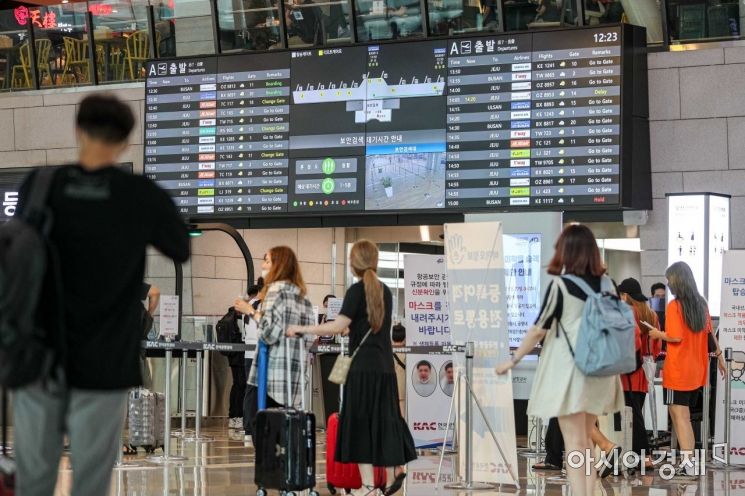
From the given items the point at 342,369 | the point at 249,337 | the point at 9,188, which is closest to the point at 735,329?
the point at 342,369

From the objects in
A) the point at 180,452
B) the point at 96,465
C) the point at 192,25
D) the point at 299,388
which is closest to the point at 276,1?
the point at 192,25

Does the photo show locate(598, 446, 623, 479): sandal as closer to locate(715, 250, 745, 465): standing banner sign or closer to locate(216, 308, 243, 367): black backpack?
locate(715, 250, 745, 465): standing banner sign

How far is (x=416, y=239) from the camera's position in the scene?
1889 centimetres

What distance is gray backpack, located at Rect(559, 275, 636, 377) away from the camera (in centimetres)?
646

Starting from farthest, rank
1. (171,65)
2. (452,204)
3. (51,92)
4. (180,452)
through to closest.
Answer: (51,92), (171,65), (452,204), (180,452)

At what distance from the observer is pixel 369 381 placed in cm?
758

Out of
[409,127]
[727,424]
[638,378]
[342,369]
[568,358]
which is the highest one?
[409,127]

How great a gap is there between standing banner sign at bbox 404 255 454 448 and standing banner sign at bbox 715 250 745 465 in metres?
2.38

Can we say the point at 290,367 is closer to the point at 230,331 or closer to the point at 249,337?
the point at 249,337

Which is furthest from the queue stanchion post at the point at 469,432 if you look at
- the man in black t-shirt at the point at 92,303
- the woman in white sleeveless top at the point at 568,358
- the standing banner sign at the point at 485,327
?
the man in black t-shirt at the point at 92,303

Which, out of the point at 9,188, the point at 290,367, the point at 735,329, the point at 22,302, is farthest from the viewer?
the point at 9,188

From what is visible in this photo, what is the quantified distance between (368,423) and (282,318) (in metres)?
0.81

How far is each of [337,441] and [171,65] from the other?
8581 millimetres

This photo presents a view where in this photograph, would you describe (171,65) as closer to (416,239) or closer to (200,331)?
(200,331)
